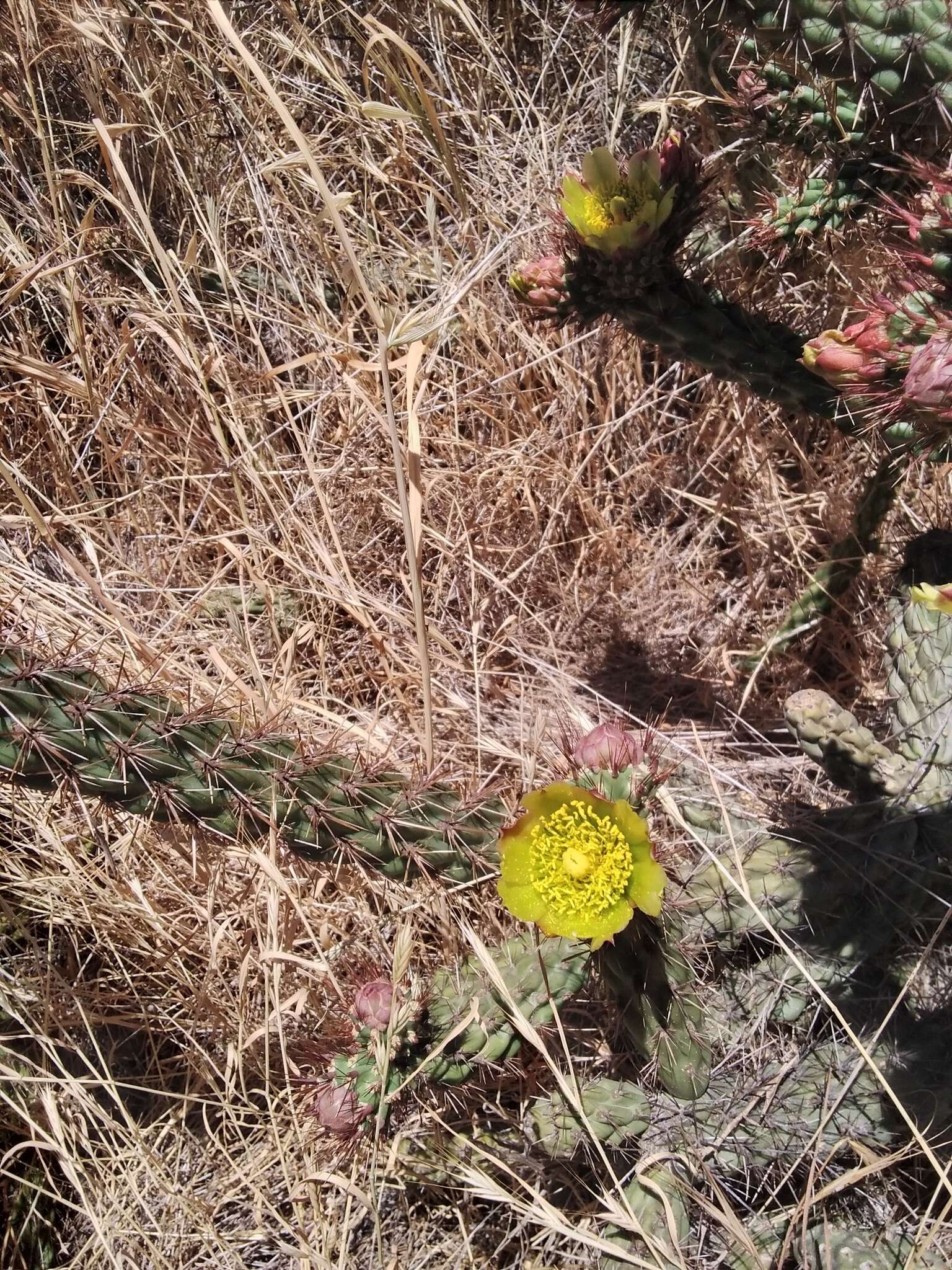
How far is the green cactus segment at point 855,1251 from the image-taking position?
1243 millimetres

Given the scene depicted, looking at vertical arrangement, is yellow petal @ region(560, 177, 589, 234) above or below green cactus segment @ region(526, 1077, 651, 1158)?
above

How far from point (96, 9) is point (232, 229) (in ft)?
1.45

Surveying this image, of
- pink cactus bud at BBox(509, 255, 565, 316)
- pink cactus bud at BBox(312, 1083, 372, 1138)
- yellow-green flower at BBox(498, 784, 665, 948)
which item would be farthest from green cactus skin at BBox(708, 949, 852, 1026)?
pink cactus bud at BBox(509, 255, 565, 316)

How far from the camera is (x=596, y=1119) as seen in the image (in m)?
1.30

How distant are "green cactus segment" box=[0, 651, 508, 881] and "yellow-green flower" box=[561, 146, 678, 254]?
29.9 inches

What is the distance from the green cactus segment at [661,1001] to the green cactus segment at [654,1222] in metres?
0.12

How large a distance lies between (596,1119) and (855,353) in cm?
103

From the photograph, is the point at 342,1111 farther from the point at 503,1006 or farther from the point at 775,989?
the point at 775,989

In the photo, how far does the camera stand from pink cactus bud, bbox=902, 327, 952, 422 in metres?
0.96

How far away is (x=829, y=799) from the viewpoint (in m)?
1.57

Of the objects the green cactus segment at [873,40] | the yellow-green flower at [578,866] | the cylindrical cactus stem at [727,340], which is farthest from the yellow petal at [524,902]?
the green cactus segment at [873,40]

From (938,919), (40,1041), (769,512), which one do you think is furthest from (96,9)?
(938,919)

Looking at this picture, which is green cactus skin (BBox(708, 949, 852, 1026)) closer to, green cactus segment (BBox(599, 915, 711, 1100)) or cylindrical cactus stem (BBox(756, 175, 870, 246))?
green cactus segment (BBox(599, 915, 711, 1100))

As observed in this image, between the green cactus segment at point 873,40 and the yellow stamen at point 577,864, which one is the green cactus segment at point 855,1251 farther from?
the green cactus segment at point 873,40
